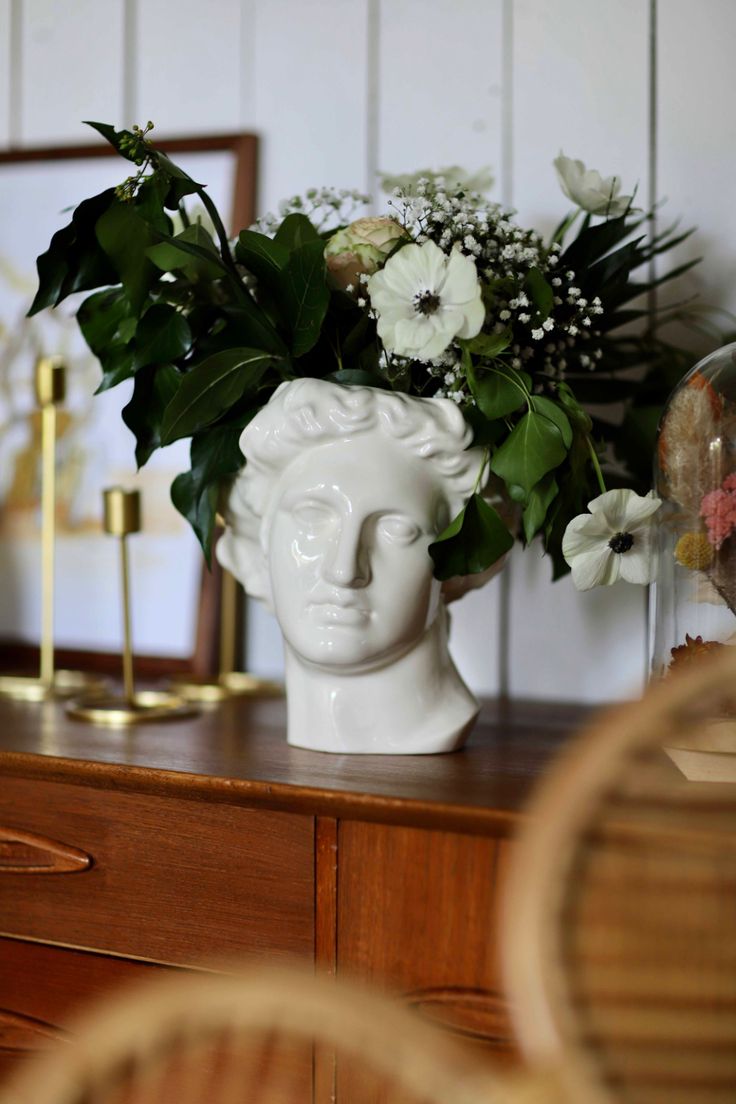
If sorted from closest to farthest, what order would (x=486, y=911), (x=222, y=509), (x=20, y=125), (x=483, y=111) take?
(x=486, y=911) < (x=222, y=509) < (x=483, y=111) < (x=20, y=125)

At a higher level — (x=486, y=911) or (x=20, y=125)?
(x=20, y=125)

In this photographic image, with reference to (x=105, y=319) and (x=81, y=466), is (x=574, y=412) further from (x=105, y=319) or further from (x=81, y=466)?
(x=81, y=466)

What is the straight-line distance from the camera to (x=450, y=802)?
83 cm

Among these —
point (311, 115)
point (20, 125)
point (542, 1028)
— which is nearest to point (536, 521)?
point (542, 1028)

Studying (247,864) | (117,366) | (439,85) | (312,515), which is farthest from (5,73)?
(247,864)

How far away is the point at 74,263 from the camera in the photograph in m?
1.06

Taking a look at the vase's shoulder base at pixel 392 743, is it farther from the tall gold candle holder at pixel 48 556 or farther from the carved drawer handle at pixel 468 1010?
the tall gold candle holder at pixel 48 556

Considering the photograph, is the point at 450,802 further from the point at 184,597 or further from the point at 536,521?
the point at 184,597

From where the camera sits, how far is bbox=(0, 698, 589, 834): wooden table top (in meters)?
0.84

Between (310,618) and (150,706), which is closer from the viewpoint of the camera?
(310,618)

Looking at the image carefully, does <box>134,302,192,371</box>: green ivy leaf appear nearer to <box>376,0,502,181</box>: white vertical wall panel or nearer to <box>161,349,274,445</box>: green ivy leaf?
<box>161,349,274,445</box>: green ivy leaf

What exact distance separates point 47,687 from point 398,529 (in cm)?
54

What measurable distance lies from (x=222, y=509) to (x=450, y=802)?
0.39 m

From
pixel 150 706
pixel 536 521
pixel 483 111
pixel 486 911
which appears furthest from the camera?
pixel 483 111
